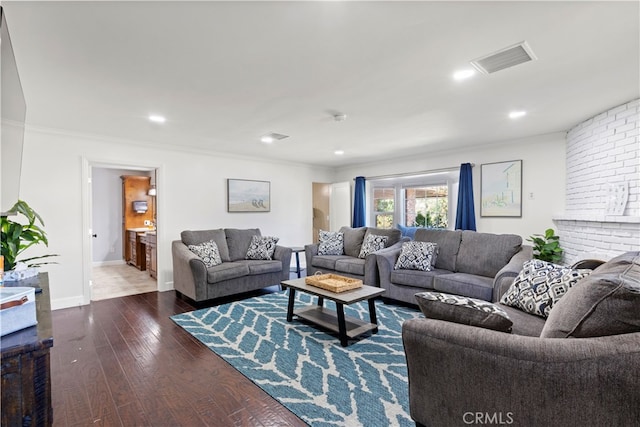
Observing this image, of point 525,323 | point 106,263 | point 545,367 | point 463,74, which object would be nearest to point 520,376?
point 545,367

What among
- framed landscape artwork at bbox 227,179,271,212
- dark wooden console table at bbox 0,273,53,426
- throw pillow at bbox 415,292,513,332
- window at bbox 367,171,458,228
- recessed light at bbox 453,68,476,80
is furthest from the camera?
window at bbox 367,171,458,228

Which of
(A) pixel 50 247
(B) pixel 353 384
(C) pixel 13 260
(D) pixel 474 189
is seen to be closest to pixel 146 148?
(A) pixel 50 247

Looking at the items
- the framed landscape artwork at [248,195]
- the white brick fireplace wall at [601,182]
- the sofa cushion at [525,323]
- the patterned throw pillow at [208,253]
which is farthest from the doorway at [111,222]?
the white brick fireplace wall at [601,182]

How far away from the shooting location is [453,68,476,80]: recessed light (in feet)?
7.69

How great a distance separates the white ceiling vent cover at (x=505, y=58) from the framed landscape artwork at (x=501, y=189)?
2894mm

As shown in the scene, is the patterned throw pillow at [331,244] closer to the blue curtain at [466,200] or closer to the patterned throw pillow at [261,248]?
the patterned throw pillow at [261,248]

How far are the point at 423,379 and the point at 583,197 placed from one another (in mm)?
3732

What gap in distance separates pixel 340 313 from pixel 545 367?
5.88ft

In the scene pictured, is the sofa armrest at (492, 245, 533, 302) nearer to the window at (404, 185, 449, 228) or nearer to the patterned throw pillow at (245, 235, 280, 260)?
the window at (404, 185, 449, 228)

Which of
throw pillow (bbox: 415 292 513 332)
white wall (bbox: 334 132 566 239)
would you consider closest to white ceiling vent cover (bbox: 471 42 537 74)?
throw pillow (bbox: 415 292 513 332)

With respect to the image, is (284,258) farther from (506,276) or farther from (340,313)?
(506,276)

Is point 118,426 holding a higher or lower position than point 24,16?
lower

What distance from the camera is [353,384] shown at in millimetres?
2193

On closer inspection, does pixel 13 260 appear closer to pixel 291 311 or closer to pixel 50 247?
pixel 50 247
